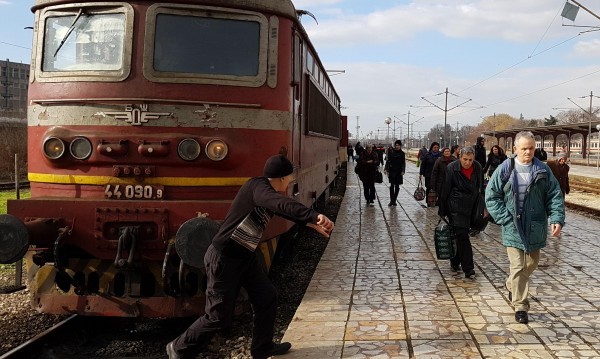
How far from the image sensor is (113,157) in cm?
514

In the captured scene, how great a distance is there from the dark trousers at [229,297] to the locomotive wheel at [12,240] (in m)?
1.57

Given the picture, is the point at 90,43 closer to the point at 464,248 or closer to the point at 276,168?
the point at 276,168

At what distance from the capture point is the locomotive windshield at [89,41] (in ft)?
17.4

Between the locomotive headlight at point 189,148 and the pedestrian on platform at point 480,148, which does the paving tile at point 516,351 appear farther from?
the pedestrian on platform at point 480,148

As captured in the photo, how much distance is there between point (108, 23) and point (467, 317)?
173 inches

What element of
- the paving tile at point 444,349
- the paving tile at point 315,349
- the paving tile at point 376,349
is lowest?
A: the paving tile at point 315,349

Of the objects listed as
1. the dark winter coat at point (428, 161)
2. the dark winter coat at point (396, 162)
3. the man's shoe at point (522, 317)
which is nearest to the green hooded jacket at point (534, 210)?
the man's shoe at point (522, 317)

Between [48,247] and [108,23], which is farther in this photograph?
[108,23]

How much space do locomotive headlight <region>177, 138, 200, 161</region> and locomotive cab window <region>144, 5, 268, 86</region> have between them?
61cm

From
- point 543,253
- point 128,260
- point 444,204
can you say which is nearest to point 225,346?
point 128,260

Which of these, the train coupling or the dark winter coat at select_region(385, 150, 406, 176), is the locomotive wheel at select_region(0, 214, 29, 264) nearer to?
the train coupling

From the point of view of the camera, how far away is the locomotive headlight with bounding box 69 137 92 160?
5.14 metres

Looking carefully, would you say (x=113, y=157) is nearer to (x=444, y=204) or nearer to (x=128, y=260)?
(x=128, y=260)

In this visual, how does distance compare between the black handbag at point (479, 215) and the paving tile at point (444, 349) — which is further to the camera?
the black handbag at point (479, 215)
